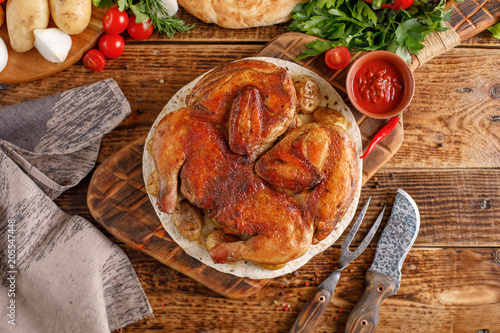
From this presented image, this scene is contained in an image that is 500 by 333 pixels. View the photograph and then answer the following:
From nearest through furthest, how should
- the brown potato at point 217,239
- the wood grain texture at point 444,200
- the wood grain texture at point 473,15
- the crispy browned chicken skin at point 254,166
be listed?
1. the crispy browned chicken skin at point 254,166
2. the brown potato at point 217,239
3. the wood grain texture at point 473,15
4. the wood grain texture at point 444,200

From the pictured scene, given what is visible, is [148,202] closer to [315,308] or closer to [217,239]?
[217,239]

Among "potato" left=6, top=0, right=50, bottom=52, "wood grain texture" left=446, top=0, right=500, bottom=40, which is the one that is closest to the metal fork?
"wood grain texture" left=446, top=0, right=500, bottom=40

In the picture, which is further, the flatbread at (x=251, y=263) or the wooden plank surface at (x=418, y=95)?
the wooden plank surface at (x=418, y=95)

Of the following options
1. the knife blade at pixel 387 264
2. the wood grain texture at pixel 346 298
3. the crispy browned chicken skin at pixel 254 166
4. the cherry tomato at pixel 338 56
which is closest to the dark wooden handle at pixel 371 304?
the knife blade at pixel 387 264

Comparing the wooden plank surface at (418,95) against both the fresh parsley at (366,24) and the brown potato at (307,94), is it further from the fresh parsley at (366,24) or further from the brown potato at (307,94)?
the brown potato at (307,94)

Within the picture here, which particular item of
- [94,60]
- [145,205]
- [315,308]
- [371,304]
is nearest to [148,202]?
[145,205]

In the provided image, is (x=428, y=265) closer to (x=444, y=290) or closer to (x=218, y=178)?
(x=444, y=290)

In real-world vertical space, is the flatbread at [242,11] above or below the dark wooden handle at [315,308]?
above

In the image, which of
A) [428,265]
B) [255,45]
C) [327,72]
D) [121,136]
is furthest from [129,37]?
[428,265]
